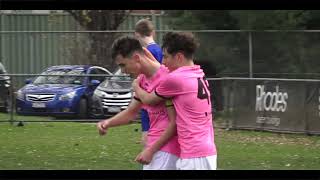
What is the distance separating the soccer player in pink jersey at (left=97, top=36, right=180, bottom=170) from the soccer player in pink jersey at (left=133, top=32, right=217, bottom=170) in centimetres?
10

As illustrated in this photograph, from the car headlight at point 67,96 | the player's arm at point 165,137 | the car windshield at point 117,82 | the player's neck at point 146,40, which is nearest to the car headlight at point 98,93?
the car windshield at point 117,82

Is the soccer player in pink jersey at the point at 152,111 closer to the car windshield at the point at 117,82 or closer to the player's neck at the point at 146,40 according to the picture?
the player's neck at the point at 146,40

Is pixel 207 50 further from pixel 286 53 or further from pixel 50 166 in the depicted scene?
pixel 50 166

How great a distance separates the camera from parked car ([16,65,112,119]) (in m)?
15.2

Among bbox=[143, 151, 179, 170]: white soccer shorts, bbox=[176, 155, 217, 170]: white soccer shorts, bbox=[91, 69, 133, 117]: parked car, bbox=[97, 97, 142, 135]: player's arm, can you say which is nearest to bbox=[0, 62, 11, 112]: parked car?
bbox=[91, 69, 133, 117]: parked car

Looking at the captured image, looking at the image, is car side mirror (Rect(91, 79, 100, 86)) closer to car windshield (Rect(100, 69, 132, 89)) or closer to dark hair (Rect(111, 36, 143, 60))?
car windshield (Rect(100, 69, 132, 89))

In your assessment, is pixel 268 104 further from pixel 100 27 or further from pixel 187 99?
pixel 187 99

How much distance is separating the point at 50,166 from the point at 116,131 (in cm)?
491

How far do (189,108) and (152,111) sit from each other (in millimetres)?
354

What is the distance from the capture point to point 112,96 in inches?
609

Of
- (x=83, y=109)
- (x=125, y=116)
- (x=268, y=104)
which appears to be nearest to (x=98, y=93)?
(x=83, y=109)

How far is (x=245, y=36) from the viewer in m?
17.1

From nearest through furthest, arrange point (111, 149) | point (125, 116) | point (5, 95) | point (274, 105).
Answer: point (125, 116) < point (111, 149) < point (274, 105) < point (5, 95)

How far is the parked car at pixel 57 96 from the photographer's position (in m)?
15.2
